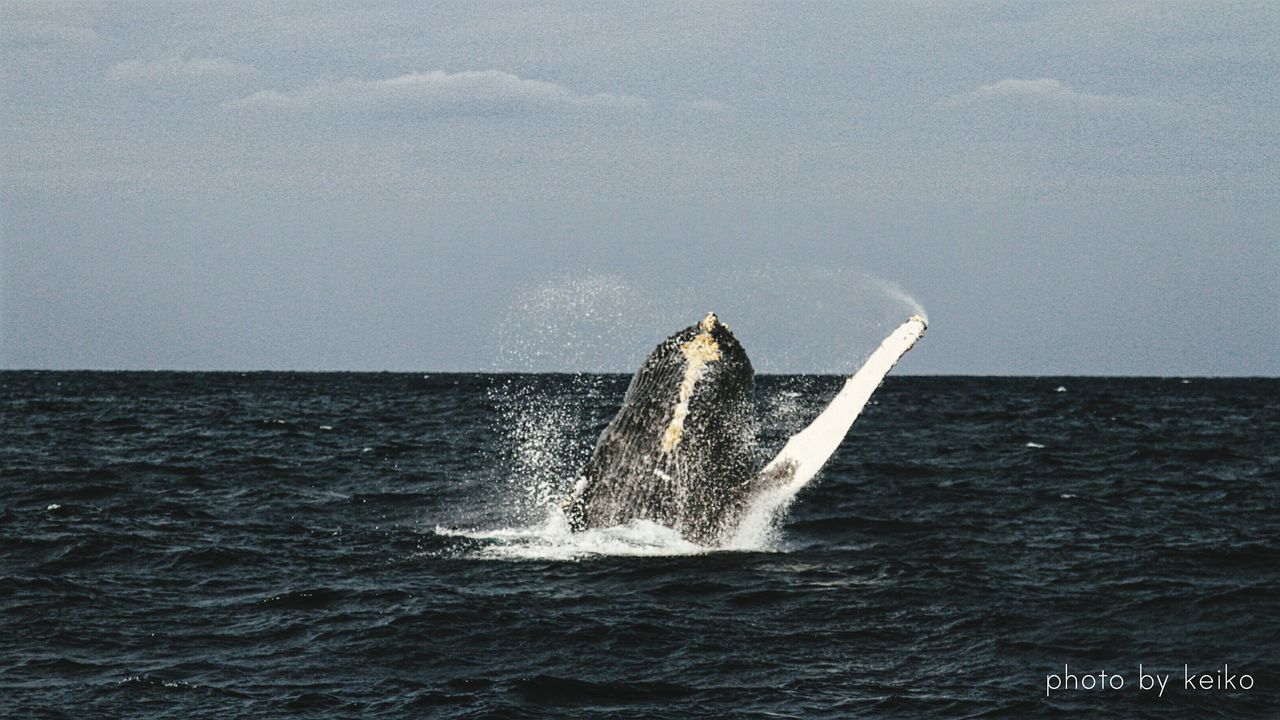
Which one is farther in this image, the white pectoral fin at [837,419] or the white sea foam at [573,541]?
the white sea foam at [573,541]

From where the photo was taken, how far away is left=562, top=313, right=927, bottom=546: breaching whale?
11.8 metres

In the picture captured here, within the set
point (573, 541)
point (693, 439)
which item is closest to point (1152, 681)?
point (693, 439)

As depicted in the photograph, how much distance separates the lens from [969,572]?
Result: 1343cm

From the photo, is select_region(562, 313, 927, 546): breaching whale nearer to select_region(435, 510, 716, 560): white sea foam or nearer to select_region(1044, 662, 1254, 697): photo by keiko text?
select_region(435, 510, 716, 560): white sea foam

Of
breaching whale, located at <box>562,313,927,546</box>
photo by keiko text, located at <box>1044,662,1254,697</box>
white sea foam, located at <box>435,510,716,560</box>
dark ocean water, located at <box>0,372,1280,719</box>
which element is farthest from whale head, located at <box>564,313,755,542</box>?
photo by keiko text, located at <box>1044,662,1254,697</box>

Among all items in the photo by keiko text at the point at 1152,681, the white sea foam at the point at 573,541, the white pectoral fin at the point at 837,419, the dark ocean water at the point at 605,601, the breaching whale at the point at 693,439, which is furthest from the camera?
the white sea foam at the point at 573,541

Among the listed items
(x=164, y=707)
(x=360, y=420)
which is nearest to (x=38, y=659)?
(x=164, y=707)

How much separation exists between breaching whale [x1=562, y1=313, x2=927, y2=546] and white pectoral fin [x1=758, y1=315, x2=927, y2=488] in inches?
0.4

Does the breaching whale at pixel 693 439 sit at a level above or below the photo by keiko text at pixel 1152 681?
above

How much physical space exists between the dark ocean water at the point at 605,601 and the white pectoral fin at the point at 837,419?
1.08 m

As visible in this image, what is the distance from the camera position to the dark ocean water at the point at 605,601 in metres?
8.91

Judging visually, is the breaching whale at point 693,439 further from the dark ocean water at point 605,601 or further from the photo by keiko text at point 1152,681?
the photo by keiko text at point 1152,681

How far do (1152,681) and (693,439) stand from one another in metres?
4.11

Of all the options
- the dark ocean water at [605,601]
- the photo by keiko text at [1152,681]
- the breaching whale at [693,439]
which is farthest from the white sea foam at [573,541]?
the photo by keiko text at [1152,681]
